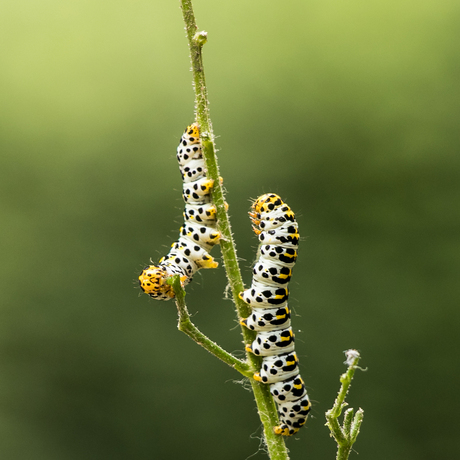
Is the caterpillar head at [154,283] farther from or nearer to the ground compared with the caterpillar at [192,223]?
nearer to the ground

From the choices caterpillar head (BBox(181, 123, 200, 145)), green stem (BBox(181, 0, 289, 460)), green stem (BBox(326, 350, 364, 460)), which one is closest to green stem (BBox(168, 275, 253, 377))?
green stem (BBox(181, 0, 289, 460))

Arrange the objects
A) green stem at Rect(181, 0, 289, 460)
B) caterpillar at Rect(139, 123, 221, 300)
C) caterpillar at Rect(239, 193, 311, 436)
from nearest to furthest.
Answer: green stem at Rect(181, 0, 289, 460) < caterpillar at Rect(239, 193, 311, 436) < caterpillar at Rect(139, 123, 221, 300)

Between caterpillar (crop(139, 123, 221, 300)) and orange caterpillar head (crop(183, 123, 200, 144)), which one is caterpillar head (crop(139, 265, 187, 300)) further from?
orange caterpillar head (crop(183, 123, 200, 144))

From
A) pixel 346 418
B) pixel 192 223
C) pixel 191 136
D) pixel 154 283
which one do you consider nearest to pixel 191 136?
pixel 191 136

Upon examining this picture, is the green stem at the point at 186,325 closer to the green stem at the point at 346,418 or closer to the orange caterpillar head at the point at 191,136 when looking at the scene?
the green stem at the point at 346,418

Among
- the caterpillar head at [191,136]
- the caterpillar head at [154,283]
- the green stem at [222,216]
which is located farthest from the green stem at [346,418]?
the caterpillar head at [191,136]

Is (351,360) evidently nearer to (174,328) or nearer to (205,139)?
(205,139)

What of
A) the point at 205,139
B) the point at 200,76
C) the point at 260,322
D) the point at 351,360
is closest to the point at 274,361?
the point at 260,322
